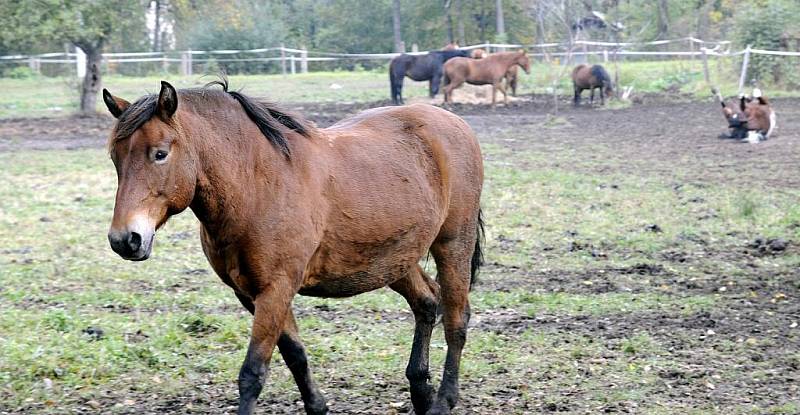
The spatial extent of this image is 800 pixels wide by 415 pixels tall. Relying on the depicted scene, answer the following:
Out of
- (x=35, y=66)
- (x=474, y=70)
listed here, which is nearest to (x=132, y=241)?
(x=474, y=70)

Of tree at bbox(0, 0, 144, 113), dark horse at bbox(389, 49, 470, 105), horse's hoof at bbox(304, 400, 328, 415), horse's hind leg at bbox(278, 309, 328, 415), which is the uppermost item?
tree at bbox(0, 0, 144, 113)

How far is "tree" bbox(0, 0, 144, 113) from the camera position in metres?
20.7

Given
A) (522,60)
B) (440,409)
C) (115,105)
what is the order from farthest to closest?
(522,60) < (440,409) < (115,105)

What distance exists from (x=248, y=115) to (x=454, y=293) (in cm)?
159

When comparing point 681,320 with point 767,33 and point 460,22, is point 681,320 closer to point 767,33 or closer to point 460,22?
point 767,33

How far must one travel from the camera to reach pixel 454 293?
530 centimetres

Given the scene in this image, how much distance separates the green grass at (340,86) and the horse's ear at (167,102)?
849 inches

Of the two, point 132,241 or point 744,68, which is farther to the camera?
point 744,68

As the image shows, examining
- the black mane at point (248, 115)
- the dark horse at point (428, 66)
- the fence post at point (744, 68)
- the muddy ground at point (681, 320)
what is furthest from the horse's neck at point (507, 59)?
the black mane at point (248, 115)

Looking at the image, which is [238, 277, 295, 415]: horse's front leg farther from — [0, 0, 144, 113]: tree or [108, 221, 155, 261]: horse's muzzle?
[0, 0, 144, 113]: tree

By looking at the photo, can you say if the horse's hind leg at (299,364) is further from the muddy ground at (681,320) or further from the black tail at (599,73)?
the black tail at (599,73)

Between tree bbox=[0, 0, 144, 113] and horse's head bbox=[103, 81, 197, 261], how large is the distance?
18072 mm

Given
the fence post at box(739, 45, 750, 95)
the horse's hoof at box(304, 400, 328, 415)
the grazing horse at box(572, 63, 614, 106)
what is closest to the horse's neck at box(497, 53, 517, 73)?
the grazing horse at box(572, 63, 614, 106)

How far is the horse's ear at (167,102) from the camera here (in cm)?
389
